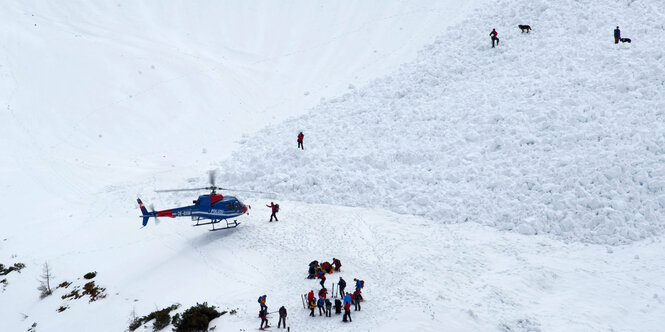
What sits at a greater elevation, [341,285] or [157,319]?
[341,285]

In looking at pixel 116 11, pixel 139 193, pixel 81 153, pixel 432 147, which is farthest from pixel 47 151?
pixel 432 147

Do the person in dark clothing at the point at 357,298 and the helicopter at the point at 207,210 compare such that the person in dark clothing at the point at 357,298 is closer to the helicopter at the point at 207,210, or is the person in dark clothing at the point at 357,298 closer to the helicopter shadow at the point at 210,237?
the helicopter at the point at 207,210

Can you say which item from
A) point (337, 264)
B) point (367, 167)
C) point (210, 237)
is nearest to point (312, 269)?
point (337, 264)

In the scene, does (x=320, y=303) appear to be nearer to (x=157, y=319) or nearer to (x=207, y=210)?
(x=157, y=319)

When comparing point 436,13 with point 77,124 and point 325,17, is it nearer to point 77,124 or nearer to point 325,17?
point 325,17

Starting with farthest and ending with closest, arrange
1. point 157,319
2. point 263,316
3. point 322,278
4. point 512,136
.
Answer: point 512,136
point 157,319
point 322,278
point 263,316
